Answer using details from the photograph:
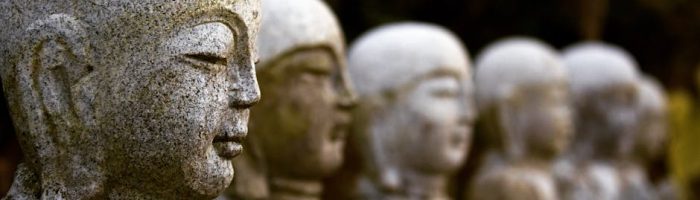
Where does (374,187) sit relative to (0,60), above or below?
above

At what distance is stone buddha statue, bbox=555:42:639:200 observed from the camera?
1100 centimetres

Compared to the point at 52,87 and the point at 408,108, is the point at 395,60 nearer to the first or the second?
the point at 408,108

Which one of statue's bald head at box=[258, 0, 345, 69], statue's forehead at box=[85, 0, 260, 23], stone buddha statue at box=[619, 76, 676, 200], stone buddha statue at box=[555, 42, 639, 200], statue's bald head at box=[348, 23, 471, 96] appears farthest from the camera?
stone buddha statue at box=[619, 76, 676, 200]

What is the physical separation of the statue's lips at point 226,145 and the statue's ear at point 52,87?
16.7 inches

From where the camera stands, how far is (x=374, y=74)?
25.9ft

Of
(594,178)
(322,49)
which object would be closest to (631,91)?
(594,178)

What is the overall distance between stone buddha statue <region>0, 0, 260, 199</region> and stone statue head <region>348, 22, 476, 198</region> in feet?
10.7

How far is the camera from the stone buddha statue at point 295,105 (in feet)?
→ 21.6

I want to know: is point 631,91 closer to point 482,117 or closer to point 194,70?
point 482,117

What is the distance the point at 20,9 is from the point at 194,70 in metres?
0.53

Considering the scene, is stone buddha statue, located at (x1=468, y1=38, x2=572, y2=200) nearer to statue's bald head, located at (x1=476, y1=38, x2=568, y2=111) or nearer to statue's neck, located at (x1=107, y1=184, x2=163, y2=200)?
statue's bald head, located at (x1=476, y1=38, x2=568, y2=111)

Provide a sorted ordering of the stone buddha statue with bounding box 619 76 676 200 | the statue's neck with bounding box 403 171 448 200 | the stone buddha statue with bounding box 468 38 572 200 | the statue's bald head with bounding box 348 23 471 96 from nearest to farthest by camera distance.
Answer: the statue's bald head with bounding box 348 23 471 96 → the statue's neck with bounding box 403 171 448 200 → the stone buddha statue with bounding box 468 38 572 200 → the stone buddha statue with bounding box 619 76 676 200

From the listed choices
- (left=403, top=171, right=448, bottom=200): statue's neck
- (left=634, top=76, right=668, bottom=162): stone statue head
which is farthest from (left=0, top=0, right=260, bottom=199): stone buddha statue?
(left=634, top=76, right=668, bottom=162): stone statue head

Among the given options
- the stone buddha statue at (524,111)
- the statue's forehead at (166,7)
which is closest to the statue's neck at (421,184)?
the stone buddha statue at (524,111)
